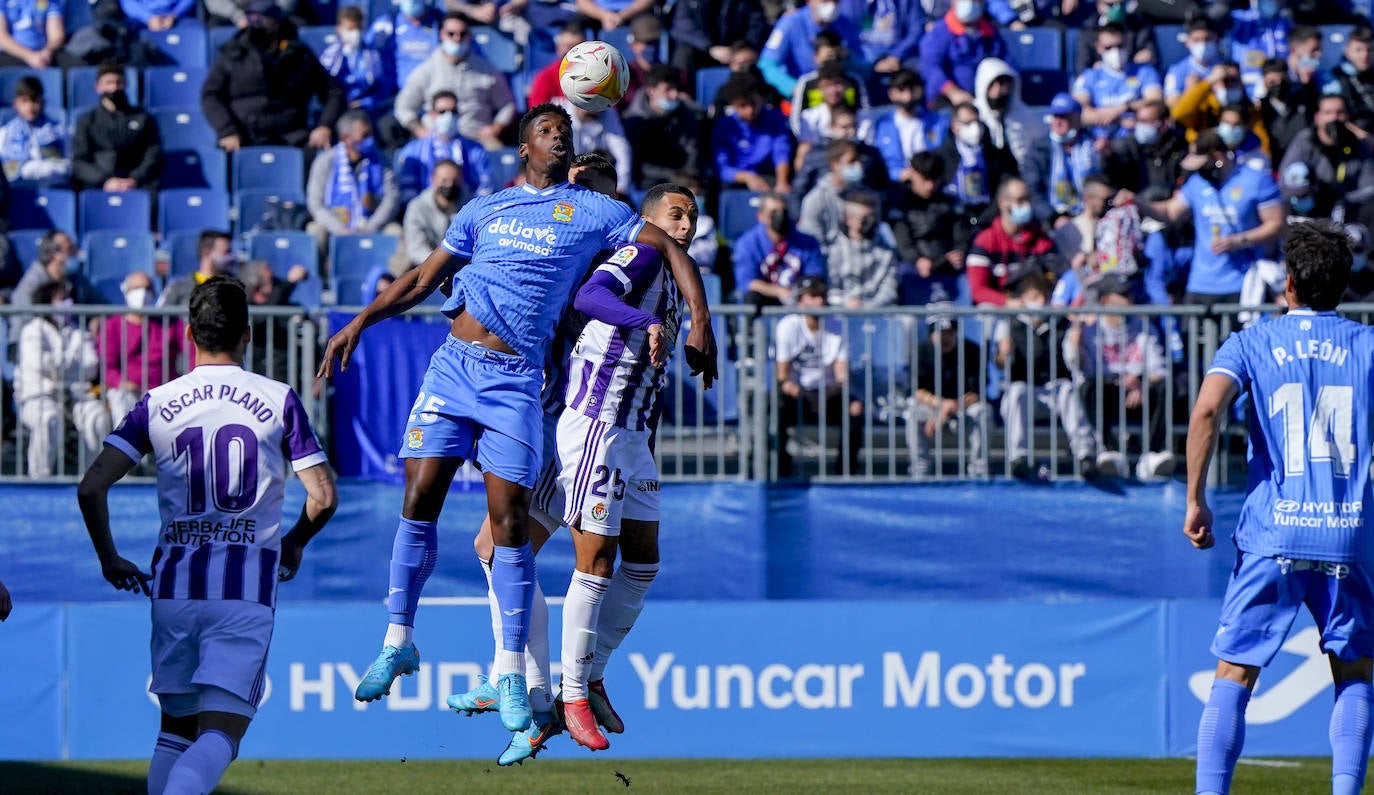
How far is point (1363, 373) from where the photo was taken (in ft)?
23.6

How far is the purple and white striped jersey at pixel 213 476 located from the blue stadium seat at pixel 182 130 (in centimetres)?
973

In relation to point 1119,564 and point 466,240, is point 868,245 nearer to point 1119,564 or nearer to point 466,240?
point 1119,564

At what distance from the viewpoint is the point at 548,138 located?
7695 millimetres

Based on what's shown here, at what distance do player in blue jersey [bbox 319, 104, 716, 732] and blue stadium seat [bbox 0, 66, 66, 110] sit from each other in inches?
379

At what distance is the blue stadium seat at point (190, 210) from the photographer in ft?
49.9

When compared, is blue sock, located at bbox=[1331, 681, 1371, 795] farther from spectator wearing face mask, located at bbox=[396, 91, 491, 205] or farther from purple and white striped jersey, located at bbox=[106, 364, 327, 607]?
spectator wearing face mask, located at bbox=[396, 91, 491, 205]

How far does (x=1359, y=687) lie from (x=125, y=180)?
443 inches

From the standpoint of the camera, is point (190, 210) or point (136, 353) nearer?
point (136, 353)

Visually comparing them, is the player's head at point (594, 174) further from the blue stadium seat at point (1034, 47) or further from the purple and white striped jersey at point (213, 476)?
the blue stadium seat at point (1034, 47)

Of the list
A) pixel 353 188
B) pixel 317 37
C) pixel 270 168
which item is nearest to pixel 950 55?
pixel 353 188

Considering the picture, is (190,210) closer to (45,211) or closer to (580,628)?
(45,211)

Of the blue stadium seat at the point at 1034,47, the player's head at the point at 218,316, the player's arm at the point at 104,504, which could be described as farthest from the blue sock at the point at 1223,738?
the blue stadium seat at the point at 1034,47

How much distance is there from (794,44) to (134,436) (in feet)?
34.2

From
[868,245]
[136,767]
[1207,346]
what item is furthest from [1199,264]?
[136,767]
